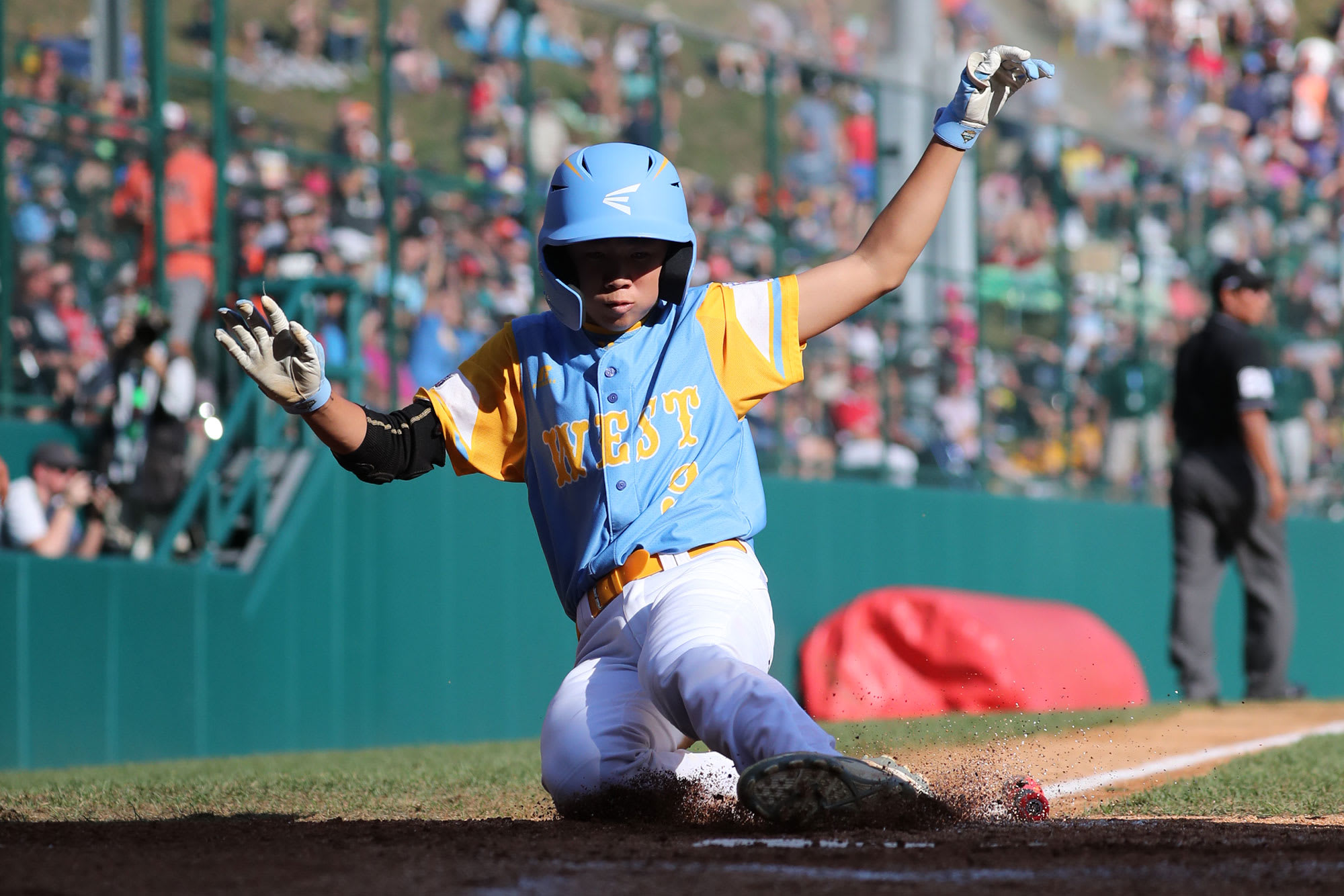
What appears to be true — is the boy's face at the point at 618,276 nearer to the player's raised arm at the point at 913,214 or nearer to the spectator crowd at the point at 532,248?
the player's raised arm at the point at 913,214

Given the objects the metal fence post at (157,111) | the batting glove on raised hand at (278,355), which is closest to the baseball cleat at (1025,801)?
the batting glove on raised hand at (278,355)

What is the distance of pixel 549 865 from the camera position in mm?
2980

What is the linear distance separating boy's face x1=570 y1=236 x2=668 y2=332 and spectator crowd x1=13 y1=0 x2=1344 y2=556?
4460mm

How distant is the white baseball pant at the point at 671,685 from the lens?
11.8 feet

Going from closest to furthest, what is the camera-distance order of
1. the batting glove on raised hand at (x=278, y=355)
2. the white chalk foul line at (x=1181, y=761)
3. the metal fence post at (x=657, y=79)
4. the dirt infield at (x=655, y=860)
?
the dirt infield at (x=655, y=860) < the batting glove on raised hand at (x=278, y=355) < the white chalk foul line at (x=1181, y=761) < the metal fence post at (x=657, y=79)

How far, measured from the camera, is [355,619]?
8.54 metres

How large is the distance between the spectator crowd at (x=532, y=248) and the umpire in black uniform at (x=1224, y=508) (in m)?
2.49

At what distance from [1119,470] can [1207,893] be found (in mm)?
11127

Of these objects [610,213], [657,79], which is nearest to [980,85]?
[610,213]

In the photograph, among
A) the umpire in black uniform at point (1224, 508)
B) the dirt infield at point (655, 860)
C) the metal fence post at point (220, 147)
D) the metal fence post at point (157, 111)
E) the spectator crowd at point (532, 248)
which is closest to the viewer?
the dirt infield at point (655, 860)

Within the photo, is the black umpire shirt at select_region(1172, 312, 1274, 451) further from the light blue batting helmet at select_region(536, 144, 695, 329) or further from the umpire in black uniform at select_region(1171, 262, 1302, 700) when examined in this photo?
the light blue batting helmet at select_region(536, 144, 695, 329)

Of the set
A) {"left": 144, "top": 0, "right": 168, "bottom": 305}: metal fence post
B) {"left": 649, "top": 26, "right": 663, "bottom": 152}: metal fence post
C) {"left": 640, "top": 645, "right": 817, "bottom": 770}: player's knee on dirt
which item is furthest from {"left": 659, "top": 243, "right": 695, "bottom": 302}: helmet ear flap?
{"left": 649, "top": 26, "right": 663, "bottom": 152}: metal fence post

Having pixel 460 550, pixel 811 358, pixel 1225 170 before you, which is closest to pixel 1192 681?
pixel 811 358

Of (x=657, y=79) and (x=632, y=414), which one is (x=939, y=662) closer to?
(x=657, y=79)
